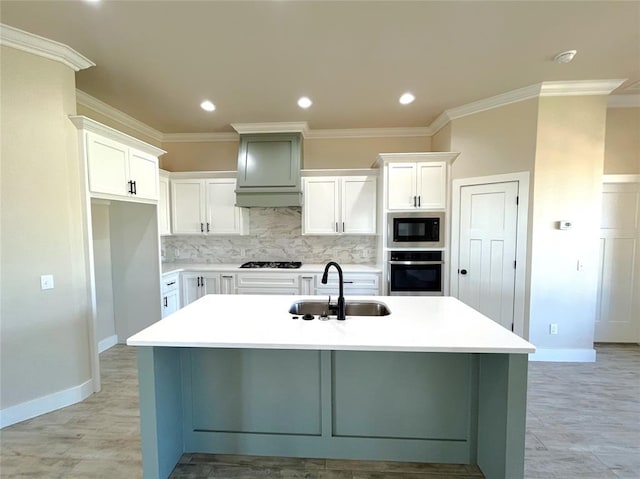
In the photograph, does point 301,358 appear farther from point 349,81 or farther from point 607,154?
point 607,154

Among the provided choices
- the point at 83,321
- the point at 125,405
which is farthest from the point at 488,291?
the point at 83,321

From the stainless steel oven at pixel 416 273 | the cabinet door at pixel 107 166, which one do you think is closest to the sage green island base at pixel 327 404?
the cabinet door at pixel 107 166

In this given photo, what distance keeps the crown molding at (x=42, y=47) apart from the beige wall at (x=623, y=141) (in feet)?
17.7

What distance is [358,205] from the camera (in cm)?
400

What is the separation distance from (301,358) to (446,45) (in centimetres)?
253

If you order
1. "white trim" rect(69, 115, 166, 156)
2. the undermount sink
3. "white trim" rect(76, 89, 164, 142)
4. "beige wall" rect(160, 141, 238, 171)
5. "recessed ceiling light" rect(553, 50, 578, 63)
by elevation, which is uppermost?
"recessed ceiling light" rect(553, 50, 578, 63)

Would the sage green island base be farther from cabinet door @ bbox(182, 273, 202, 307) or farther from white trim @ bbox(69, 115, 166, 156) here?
cabinet door @ bbox(182, 273, 202, 307)

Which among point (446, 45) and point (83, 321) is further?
Answer: point (83, 321)

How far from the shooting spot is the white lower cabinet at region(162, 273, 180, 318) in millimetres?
3553

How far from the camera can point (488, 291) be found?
3.43 m

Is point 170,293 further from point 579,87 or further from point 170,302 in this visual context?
point 579,87

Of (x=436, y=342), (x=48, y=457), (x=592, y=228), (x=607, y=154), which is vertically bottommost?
(x=48, y=457)

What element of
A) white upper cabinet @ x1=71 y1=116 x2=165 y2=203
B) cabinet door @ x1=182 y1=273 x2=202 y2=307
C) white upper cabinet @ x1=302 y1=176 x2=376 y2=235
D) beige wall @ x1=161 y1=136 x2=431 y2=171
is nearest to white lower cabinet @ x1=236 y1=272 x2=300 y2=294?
cabinet door @ x1=182 y1=273 x2=202 y2=307

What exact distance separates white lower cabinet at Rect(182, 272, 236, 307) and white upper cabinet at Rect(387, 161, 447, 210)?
228 cm
